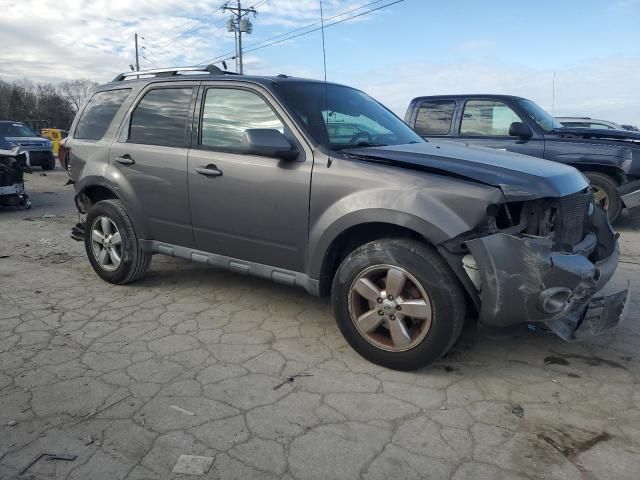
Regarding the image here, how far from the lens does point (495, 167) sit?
312cm

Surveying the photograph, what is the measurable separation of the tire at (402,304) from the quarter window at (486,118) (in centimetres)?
515

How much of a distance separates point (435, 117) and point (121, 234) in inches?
208

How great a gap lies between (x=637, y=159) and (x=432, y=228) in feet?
18.9

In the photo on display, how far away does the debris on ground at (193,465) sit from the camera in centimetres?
230

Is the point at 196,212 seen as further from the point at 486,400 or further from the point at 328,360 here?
the point at 486,400

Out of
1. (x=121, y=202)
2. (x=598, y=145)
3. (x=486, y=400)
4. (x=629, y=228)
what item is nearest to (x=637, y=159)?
(x=598, y=145)

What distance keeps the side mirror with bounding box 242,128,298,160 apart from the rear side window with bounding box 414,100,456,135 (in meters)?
4.91

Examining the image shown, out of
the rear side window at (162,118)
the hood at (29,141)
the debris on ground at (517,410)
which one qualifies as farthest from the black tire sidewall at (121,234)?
the hood at (29,141)

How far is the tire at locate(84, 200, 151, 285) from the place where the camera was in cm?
458

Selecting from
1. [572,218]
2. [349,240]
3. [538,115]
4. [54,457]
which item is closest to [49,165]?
[538,115]

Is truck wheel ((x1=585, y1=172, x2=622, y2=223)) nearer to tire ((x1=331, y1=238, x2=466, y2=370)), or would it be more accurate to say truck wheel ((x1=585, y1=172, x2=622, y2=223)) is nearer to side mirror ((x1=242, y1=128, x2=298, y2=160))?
tire ((x1=331, y1=238, x2=466, y2=370))

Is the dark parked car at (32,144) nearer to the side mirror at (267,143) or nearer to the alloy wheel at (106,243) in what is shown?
the alloy wheel at (106,243)

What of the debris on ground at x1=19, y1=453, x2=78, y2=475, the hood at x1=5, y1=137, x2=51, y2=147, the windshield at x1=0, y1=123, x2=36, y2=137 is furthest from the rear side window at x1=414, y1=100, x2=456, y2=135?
the windshield at x1=0, y1=123, x2=36, y2=137

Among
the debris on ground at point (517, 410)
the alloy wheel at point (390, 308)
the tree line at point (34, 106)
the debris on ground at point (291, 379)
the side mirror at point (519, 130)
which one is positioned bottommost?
the debris on ground at point (517, 410)
